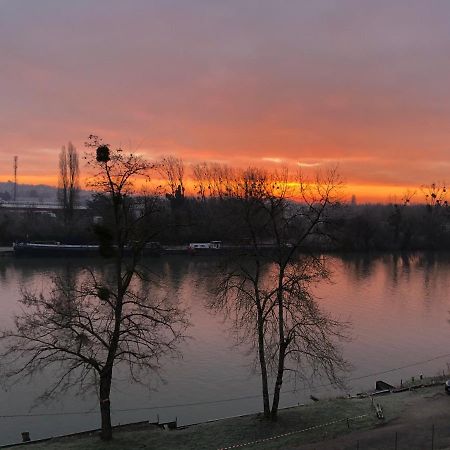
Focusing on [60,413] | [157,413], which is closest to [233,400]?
[157,413]

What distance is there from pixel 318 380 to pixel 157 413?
7558 mm

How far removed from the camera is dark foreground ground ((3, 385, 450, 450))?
1481 centimetres

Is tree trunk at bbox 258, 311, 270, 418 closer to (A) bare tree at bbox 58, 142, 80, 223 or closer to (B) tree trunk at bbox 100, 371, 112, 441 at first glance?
(B) tree trunk at bbox 100, 371, 112, 441

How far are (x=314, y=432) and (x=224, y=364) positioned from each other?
9.52m

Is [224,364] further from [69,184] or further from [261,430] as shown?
[69,184]

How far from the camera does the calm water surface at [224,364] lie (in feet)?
65.2

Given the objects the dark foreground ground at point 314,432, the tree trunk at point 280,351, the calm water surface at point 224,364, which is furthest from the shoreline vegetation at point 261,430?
the calm water surface at point 224,364

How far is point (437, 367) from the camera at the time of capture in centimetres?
2588

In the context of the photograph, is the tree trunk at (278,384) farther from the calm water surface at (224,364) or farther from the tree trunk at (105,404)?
the tree trunk at (105,404)

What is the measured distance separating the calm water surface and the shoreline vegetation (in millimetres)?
2549

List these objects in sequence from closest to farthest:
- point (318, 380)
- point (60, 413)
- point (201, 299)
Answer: point (60, 413), point (318, 380), point (201, 299)

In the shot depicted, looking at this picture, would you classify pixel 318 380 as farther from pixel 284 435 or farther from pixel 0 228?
pixel 0 228

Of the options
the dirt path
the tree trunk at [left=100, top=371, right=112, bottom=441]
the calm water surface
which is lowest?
the calm water surface

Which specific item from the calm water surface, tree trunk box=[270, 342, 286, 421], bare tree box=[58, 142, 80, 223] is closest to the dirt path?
tree trunk box=[270, 342, 286, 421]
